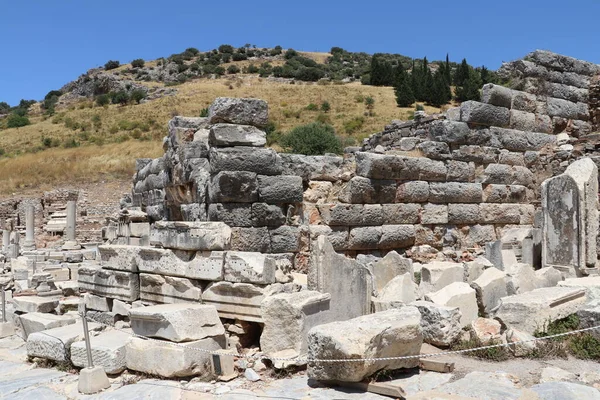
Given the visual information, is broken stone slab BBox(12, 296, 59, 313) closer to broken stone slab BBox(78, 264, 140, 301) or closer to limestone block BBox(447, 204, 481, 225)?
broken stone slab BBox(78, 264, 140, 301)

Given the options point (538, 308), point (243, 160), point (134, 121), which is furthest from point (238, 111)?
point (134, 121)

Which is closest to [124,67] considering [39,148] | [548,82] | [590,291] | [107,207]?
[39,148]

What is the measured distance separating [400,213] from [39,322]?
5771mm

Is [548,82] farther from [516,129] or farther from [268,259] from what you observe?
[268,259]

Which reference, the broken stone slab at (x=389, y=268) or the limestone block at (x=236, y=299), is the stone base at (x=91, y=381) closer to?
the limestone block at (x=236, y=299)

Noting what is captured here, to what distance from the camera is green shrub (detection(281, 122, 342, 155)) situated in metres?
26.8

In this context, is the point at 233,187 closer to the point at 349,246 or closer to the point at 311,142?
the point at 349,246

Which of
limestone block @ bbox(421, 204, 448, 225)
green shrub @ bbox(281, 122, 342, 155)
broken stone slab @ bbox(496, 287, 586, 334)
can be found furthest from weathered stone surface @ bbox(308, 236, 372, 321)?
green shrub @ bbox(281, 122, 342, 155)

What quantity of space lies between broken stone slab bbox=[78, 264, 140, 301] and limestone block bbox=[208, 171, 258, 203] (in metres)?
1.47

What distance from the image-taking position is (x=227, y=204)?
23.2ft

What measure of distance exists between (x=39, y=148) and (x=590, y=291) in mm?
39225

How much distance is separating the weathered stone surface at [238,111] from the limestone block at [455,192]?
3721 millimetres

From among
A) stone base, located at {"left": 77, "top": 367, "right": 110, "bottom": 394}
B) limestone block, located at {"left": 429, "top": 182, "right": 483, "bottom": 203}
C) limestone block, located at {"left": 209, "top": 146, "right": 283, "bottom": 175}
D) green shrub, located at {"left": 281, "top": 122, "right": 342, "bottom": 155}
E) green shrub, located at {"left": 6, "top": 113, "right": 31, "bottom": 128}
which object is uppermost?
green shrub, located at {"left": 6, "top": 113, "right": 31, "bottom": 128}

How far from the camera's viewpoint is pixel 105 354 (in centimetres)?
506
